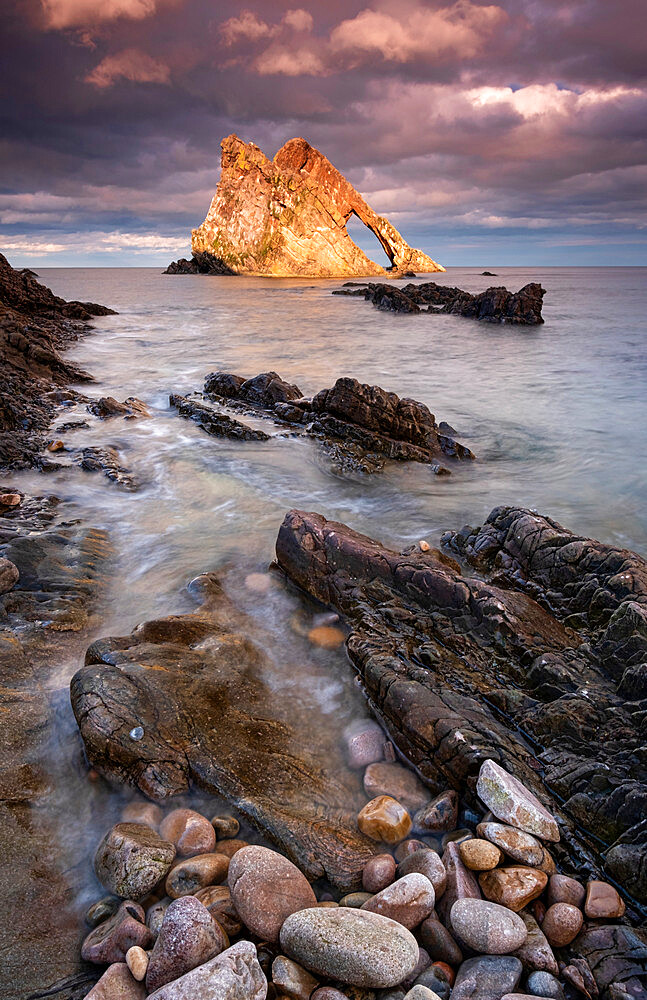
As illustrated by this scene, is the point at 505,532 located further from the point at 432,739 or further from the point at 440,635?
the point at 432,739

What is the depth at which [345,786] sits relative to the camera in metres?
2.95

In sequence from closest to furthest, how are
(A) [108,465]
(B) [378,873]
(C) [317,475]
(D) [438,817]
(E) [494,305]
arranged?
(B) [378,873]
(D) [438,817]
(A) [108,465]
(C) [317,475]
(E) [494,305]

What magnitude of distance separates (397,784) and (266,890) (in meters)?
1.01

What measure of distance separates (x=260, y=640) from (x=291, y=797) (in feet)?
4.77

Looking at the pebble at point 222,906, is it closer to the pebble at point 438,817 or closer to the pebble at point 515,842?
the pebble at point 438,817

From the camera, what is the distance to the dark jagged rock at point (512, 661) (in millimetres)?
2781

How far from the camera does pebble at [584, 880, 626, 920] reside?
2229mm

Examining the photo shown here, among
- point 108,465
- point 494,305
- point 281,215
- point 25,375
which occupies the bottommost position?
point 108,465

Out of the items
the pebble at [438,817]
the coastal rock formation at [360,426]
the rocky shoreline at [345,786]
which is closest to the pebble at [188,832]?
the rocky shoreline at [345,786]

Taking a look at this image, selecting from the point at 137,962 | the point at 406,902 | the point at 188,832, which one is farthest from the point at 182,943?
the point at 406,902

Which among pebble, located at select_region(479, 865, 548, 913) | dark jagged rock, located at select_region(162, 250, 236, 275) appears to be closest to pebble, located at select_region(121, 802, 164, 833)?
pebble, located at select_region(479, 865, 548, 913)

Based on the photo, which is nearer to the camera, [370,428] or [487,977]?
[487,977]

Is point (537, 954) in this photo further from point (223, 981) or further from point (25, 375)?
point (25, 375)

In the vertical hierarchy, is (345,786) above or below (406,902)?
below
